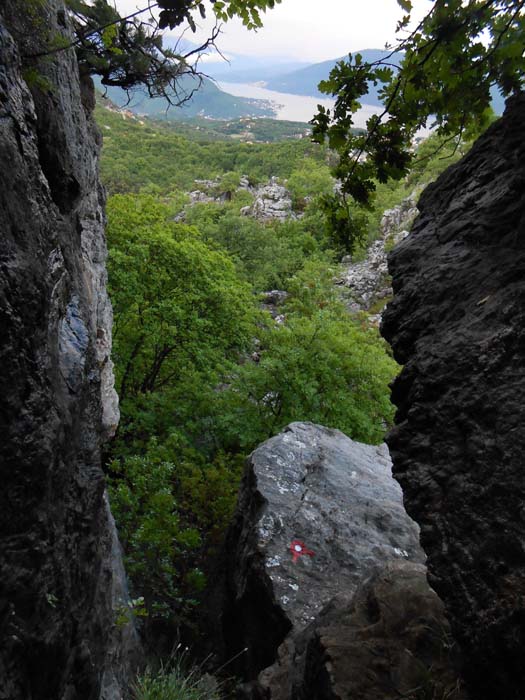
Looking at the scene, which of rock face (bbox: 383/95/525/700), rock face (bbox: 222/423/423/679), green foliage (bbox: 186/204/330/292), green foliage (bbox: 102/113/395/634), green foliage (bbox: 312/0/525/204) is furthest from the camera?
green foliage (bbox: 186/204/330/292)

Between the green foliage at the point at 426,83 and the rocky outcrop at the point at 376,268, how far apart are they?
24341mm

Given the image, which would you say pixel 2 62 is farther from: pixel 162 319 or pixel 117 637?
pixel 162 319

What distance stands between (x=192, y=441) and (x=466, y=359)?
10458 millimetres

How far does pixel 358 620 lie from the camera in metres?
4.79

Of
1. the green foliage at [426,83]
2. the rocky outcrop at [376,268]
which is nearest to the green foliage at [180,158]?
the rocky outcrop at [376,268]

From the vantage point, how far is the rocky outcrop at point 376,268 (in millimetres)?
33656

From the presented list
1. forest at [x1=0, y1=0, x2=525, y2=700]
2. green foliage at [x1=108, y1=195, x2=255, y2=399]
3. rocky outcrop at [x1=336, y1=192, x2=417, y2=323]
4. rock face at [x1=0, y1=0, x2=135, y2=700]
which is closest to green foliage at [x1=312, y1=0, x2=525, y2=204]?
forest at [x1=0, y1=0, x2=525, y2=700]

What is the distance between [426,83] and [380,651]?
4.42 m

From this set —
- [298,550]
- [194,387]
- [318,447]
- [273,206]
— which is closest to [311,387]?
[318,447]

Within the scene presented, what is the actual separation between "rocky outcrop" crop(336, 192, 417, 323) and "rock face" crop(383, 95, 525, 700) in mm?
24381

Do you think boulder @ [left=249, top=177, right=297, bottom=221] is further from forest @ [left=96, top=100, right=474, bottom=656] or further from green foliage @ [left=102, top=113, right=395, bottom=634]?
green foliage @ [left=102, top=113, right=395, bottom=634]

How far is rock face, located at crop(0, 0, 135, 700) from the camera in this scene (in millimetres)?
3018

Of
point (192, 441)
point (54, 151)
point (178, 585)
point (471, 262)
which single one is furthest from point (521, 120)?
point (192, 441)

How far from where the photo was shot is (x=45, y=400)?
3.42 meters
